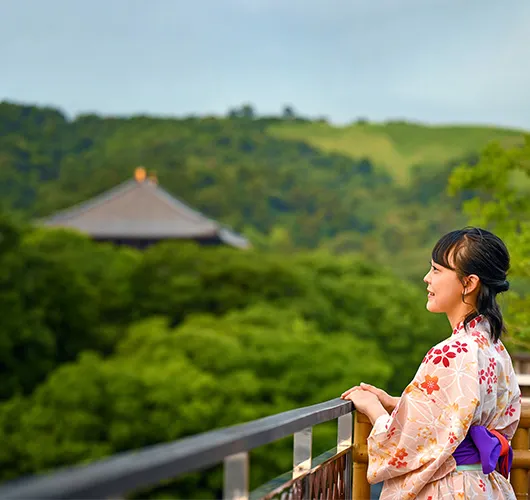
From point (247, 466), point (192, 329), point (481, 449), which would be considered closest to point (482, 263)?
point (481, 449)

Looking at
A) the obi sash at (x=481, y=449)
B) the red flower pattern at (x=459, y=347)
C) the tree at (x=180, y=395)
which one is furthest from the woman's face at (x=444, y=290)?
the tree at (x=180, y=395)

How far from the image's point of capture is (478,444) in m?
2.28

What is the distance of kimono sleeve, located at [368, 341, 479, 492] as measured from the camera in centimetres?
224

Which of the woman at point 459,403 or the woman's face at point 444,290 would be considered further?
the woman's face at point 444,290

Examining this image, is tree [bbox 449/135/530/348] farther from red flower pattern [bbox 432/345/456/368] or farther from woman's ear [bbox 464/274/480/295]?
red flower pattern [bbox 432/345/456/368]

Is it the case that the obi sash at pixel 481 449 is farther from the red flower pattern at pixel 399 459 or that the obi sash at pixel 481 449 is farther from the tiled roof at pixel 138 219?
the tiled roof at pixel 138 219

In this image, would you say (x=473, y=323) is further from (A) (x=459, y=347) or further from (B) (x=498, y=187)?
(B) (x=498, y=187)

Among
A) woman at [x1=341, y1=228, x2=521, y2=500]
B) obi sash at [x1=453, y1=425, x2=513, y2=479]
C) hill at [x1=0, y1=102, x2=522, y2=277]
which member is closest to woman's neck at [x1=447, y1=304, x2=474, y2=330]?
woman at [x1=341, y1=228, x2=521, y2=500]

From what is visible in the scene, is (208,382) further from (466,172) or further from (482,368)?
(482,368)

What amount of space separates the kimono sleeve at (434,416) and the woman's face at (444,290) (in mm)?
125

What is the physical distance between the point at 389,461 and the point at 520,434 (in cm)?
75

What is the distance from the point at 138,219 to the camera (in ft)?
220

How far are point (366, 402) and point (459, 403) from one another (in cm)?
37

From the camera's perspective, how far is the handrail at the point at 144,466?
1.05 metres
